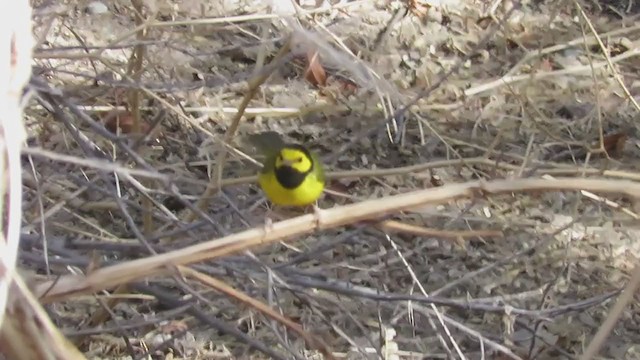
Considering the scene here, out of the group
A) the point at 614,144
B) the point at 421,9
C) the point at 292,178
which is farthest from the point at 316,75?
the point at 292,178

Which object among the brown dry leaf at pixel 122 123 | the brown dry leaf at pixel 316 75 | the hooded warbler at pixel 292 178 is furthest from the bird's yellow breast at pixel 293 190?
the brown dry leaf at pixel 316 75

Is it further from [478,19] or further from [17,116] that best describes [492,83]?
[17,116]

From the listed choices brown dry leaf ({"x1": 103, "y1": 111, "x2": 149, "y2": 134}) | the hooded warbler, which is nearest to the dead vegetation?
brown dry leaf ({"x1": 103, "y1": 111, "x2": 149, "y2": 134})

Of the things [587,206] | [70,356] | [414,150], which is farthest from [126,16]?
[70,356]

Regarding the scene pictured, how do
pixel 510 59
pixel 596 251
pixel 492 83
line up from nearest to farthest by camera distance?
pixel 596 251
pixel 492 83
pixel 510 59

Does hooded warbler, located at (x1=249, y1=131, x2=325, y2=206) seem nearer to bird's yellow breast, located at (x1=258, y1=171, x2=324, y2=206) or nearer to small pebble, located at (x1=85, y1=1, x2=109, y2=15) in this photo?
bird's yellow breast, located at (x1=258, y1=171, x2=324, y2=206)
